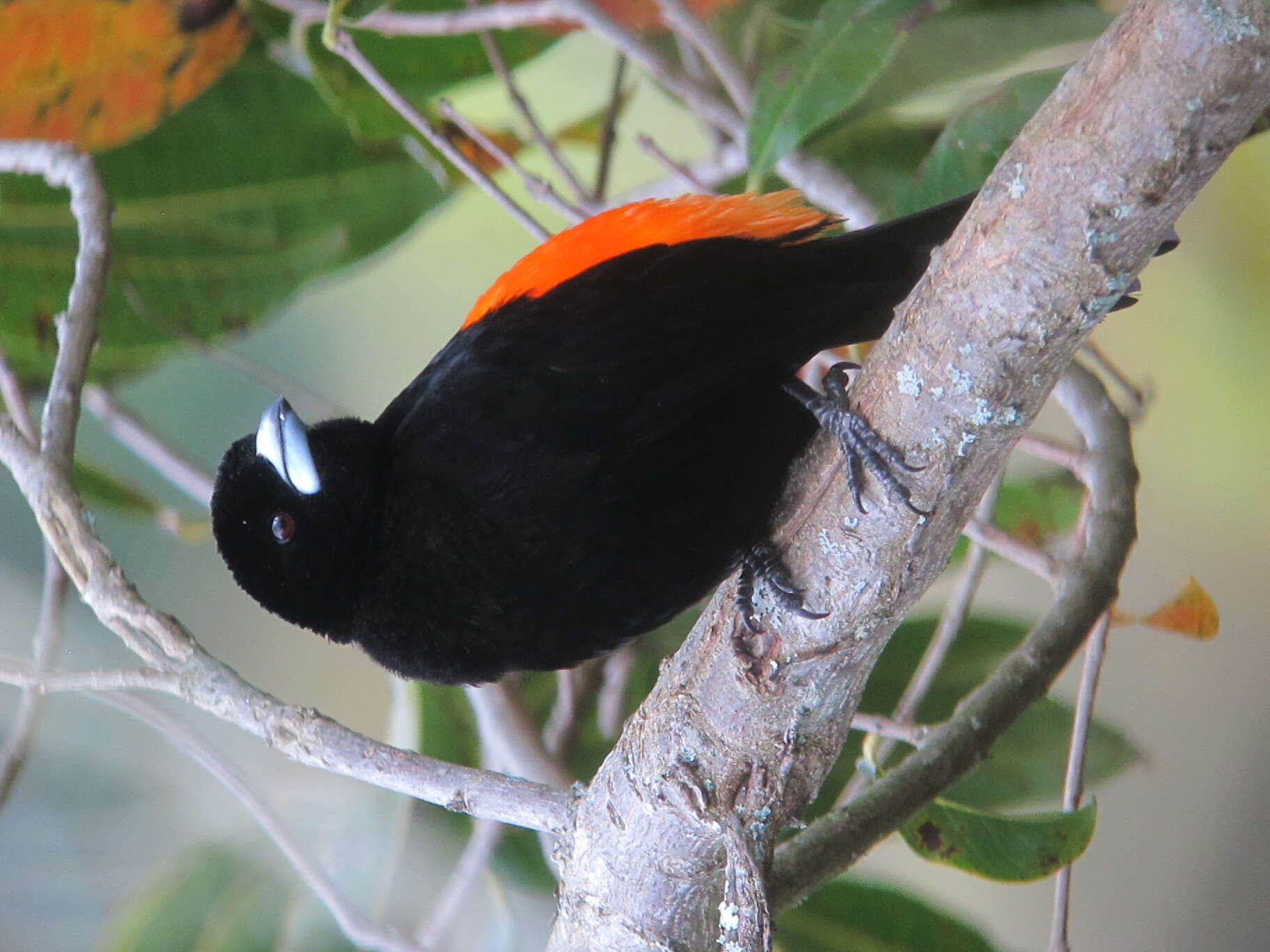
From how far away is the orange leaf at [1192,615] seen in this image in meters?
0.86

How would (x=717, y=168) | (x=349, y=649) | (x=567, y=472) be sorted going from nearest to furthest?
(x=567, y=472) < (x=717, y=168) < (x=349, y=649)

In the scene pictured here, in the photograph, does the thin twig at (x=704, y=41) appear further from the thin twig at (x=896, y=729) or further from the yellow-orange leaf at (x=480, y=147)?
the thin twig at (x=896, y=729)

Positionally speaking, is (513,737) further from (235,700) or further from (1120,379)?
(1120,379)

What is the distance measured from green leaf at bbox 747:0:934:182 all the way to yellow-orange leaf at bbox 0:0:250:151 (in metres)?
0.76

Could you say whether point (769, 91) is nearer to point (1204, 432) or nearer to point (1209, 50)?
point (1209, 50)

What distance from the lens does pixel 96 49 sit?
1242 millimetres

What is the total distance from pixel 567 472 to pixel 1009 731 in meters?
0.69

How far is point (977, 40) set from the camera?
1129 millimetres

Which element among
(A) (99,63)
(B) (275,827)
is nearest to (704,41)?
(A) (99,63)

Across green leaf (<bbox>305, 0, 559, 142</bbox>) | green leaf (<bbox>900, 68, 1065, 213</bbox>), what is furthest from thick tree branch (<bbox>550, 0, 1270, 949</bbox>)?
green leaf (<bbox>305, 0, 559, 142</bbox>)

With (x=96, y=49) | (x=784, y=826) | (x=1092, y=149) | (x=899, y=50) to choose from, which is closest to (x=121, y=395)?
(x=96, y=49)

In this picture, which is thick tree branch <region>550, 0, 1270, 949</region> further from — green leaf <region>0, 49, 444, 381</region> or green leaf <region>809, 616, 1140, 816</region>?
green leaf <region>0, 49, 444, 381</region>

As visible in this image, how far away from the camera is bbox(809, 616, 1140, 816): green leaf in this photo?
1177mm

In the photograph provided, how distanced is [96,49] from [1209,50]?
1.22 metres
